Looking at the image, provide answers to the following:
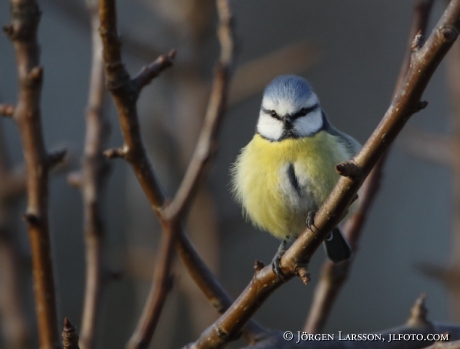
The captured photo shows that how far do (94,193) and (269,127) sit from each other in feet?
2.13

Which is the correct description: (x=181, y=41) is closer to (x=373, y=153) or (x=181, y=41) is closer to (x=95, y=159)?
(x=95, y=159)

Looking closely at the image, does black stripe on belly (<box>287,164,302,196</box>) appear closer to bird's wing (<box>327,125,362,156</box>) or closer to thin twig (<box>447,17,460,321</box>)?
bird's wing (<box>327,125,362,156</box>)

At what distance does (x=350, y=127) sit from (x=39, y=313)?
504 cm

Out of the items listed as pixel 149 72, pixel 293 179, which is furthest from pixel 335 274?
pixel 149 72

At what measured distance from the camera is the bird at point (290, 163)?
1.84 meters

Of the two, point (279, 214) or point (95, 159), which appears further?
point (279, 214)

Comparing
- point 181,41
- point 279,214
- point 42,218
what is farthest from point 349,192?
point 181,41

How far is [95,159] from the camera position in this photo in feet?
5.67

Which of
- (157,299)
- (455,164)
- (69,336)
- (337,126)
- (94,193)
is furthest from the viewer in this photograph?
(337,126)

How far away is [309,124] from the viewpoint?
2.00 meters

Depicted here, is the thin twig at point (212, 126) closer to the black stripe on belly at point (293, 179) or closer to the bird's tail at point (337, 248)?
the black stripe on belly at point (293, 179)

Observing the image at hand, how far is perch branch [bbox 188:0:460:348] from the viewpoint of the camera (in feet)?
3.10

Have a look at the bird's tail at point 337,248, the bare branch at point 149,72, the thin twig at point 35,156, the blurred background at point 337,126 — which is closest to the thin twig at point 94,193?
the thin twig at point 35,156

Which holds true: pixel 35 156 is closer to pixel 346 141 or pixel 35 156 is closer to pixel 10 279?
pixel 10 279
